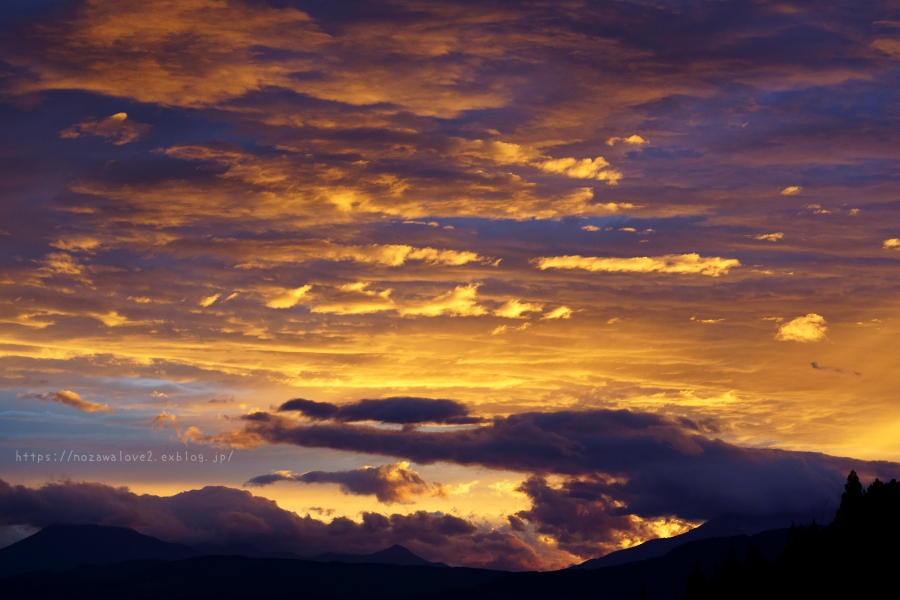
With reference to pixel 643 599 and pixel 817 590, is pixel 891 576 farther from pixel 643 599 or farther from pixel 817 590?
pixel 643 599

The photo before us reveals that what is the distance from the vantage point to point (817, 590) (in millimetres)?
146875

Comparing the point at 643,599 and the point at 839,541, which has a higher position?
the point at 839,541

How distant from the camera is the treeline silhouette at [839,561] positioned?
145m

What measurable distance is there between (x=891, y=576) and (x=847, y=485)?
2637cm

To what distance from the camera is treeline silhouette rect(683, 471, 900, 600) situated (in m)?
145

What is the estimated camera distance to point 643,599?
602 ft

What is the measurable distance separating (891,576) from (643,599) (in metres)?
53.9

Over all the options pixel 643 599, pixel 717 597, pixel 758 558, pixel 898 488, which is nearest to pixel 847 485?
pixel 898 488

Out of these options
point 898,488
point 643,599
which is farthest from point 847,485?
point 643,599

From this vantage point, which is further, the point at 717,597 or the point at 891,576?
the point at 717,597

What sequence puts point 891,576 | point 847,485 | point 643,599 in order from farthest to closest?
point 643,599 < point 847,485 < point 891,576

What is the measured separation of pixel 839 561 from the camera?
489 feet

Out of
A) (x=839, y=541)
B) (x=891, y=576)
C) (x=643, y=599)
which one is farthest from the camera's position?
(x=643, y=599)

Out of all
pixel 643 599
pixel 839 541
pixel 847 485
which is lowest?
pixel 643 599
